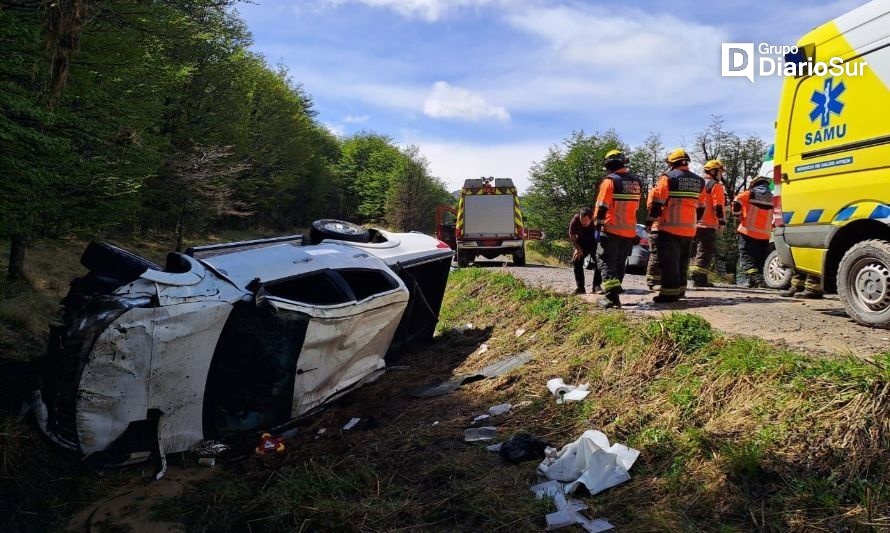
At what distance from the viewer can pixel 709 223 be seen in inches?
321

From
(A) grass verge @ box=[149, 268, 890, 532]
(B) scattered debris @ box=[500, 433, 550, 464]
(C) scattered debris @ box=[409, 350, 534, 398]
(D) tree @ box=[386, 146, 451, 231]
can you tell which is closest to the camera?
(A) grass verge @ box=[149, 268, 890, 532]

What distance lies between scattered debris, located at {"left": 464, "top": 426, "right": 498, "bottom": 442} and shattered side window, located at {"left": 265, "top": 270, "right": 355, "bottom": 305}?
1.51m

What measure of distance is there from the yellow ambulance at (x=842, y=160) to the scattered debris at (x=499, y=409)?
2915mm

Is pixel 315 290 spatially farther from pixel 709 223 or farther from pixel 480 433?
pixel 709 223

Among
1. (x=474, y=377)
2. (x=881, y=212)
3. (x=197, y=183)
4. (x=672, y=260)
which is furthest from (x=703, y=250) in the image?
(x=197, y=183)

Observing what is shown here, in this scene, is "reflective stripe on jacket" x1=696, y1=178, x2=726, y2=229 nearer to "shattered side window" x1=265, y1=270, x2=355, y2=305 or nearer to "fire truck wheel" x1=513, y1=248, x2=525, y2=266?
"shattered side window" x1=265, y1=270, x2=355, y2=305

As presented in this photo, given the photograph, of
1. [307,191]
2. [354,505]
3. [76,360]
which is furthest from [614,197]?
[307,191]

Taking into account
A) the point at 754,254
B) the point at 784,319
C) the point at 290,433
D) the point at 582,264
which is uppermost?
the point at 754,254

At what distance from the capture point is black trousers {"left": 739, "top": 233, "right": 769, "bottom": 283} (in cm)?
895

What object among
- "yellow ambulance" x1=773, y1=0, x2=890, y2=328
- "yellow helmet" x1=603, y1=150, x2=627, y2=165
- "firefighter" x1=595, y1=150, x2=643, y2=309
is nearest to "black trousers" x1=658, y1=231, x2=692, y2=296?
"firefighter" x1=595, y1=150, x2=643, y2=309

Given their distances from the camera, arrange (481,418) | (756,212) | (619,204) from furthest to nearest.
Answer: (756,212), (619,204), (481,418)

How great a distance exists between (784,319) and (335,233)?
176 inches

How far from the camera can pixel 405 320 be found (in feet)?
21.1

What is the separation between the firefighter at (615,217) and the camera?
623cm
